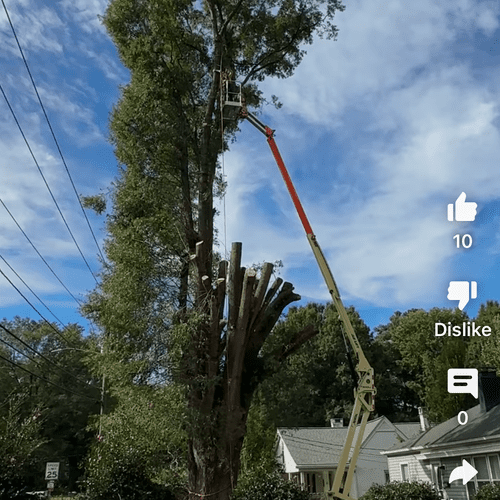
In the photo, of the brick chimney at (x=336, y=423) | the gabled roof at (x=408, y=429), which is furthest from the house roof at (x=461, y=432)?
the brick chimney at (x=336, y=423)

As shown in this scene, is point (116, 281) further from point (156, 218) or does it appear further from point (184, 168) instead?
point (184, 168)

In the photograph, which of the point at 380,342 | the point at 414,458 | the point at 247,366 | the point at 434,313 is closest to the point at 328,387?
the point at 380,342

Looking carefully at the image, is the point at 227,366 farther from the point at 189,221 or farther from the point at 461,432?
the point at 461,432

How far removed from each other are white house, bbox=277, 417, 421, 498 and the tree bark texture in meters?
16.8

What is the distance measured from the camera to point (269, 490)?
11883mm

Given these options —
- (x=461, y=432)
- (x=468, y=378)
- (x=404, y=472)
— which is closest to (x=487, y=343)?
(x=468, y=378)

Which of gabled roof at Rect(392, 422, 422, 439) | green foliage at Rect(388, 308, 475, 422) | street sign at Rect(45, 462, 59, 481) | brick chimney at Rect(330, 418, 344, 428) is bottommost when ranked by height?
street sign at Rect(45, 462, 59, 481)

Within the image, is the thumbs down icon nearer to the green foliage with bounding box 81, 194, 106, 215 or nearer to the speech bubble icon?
the speech bubble icon

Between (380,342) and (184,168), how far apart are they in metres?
38.0

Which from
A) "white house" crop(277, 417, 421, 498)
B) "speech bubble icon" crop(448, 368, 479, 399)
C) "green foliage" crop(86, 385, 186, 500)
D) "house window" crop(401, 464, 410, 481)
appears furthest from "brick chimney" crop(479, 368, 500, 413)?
"green foliage" crop(86, 385, 186, 500)

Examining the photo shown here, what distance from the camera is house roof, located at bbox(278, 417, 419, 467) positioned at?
27094 mm

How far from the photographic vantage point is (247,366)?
465 inches

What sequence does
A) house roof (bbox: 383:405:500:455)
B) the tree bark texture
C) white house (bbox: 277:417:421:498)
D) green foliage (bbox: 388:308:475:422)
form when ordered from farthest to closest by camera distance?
green foliage (bbox: 388:308:475:422)
white house (bbox: 277:417:421:498)
house roof (bbox: 383:405:500:455)
the tree bark texture

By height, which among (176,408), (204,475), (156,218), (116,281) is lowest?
(204,475)
